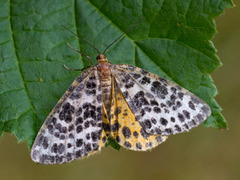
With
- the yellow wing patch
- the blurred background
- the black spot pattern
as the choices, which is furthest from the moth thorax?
the blurred background

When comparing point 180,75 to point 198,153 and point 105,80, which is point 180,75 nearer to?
point 105,80

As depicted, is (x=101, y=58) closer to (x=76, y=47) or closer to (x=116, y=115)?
(x=76, y=47)

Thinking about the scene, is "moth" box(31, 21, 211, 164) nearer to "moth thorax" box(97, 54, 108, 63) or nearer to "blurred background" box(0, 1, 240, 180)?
"moth thorax" box(97, 54, 108, 63)

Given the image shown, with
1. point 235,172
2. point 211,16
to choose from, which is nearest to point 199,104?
point 211,16

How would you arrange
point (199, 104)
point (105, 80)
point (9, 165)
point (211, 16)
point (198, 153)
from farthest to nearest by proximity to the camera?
point (198, 153) < point (9, 165) < point (105, 80) < point (199, 104) < point (211, 16)

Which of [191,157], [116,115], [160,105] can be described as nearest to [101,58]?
[116,115]

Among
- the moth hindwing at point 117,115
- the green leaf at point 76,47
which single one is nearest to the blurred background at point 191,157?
the moth hindwing at point 117,115
